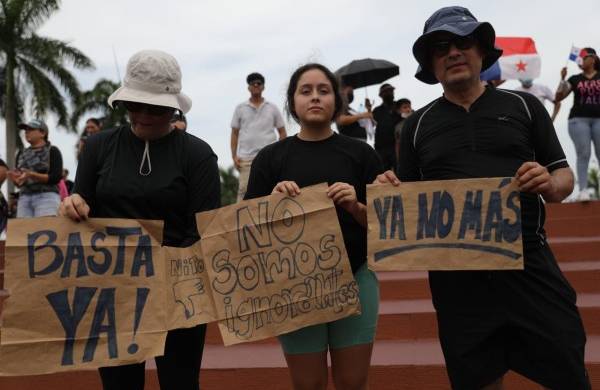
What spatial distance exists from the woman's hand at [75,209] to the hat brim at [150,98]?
394 millimetres

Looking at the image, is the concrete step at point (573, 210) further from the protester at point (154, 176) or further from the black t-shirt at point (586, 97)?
the protester at point (154, 176)

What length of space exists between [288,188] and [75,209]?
807mm

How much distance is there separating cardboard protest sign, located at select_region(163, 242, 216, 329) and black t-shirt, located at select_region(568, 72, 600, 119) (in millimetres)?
5777

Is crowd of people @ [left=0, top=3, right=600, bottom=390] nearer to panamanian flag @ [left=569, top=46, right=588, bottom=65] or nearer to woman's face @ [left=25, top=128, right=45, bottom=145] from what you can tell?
woman's face @ [left=25, top=128, right=45, bottom=145]

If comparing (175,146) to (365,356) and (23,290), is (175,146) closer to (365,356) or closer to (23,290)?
(23,290)

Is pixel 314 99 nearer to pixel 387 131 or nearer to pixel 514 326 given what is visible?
pixel 514 326

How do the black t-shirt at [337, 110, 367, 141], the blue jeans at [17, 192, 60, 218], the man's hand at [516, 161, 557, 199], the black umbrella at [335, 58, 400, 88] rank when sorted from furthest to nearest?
the black umbrella at [335, 58, 400, 88]
the black t-shirt at [337, 110, 367, 141]
the blue jeans at [17, 192, 60, 218]
the man's hand at [516, 161, 557, 199]

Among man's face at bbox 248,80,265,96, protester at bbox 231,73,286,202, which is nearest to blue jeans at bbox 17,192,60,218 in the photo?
protester at bbox 231,73,286,202

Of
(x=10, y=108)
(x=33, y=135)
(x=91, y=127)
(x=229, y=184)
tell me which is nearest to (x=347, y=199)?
(x=33, y=135)

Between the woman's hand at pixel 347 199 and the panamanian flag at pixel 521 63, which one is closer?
the woman's hand at pixel 347 199

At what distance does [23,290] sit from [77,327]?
0.78 feet

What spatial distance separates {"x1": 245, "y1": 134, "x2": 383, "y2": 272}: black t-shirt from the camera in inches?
95.4

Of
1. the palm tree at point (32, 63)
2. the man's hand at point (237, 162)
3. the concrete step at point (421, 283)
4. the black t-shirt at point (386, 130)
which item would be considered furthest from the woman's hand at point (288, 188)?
the palm tree at point (32, 63)

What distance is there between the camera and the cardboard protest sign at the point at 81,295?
88.0 inches
